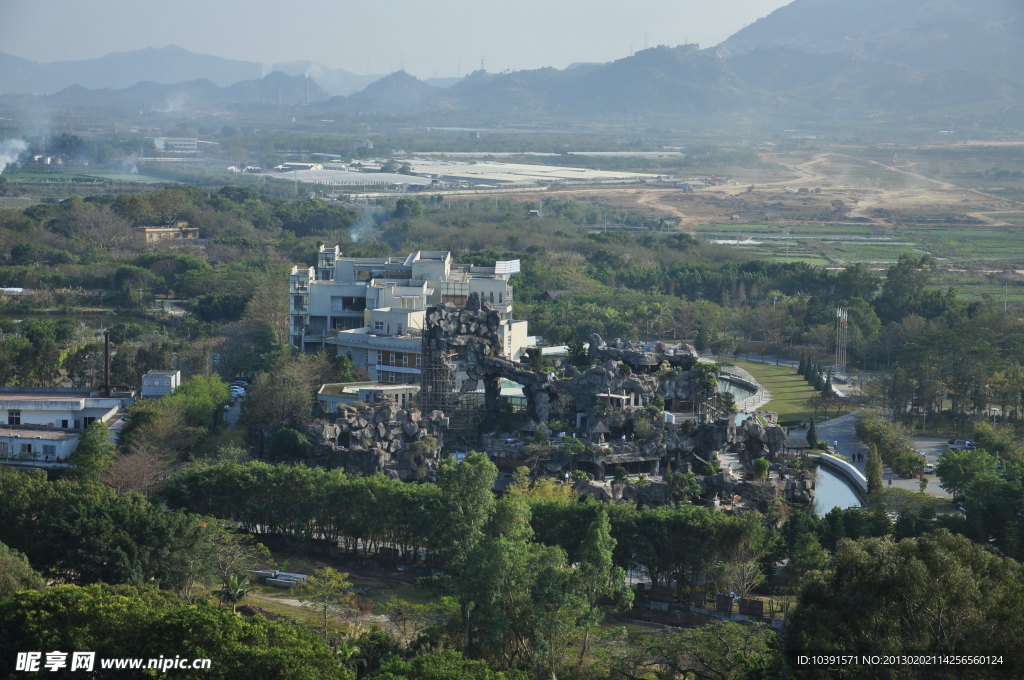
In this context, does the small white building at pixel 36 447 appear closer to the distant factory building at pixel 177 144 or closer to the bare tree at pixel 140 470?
the bare tree at pixel 140 470

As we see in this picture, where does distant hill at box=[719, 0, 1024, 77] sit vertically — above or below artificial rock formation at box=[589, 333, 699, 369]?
above

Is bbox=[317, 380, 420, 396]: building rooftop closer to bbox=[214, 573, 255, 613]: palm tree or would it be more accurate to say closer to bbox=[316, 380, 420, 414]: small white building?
bbox=[316, 380, 420, 414]: small white building

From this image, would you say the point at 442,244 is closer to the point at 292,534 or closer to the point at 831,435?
the point at 831,435

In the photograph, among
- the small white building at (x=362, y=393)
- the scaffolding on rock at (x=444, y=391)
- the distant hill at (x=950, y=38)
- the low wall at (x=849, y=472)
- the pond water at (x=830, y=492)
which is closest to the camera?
the pond water at (x=830, y=492)

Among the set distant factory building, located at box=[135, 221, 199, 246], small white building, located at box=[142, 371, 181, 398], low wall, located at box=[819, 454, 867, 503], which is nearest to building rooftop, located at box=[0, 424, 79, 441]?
small white building, located at box=[142, 371, 181, 398]

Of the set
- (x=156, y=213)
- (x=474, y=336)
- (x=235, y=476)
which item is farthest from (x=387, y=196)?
(x=235, y=476)

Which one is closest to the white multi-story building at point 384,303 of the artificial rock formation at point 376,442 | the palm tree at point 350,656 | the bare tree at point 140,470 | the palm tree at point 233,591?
the artificial rock formation at point 376,442

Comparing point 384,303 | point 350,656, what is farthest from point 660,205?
point 350,656
